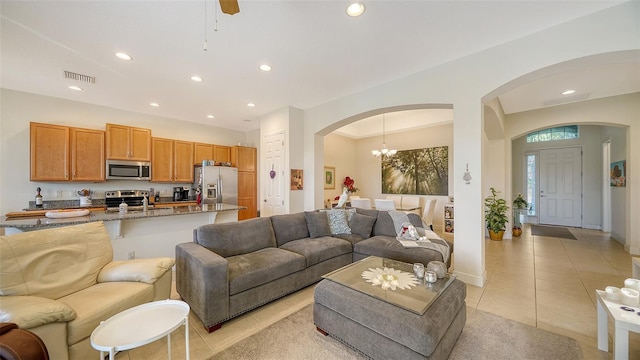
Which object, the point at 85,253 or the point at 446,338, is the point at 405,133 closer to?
the point at 446,338

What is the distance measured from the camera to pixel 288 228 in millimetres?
3385

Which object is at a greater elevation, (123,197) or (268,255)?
(123,197)

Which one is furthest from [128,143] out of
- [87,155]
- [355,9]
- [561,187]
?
[561,187]

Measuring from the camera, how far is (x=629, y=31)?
208 cm

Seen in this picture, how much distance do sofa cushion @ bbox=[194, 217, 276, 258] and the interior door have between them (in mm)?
8387

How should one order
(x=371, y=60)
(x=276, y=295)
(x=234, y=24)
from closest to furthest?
1. (x=234, y=24)
2. (x=276, y=295)
3. (x=371, y=60)

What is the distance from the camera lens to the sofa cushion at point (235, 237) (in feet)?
8.52

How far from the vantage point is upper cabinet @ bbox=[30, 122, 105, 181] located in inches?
153

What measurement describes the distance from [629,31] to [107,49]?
5407 mm

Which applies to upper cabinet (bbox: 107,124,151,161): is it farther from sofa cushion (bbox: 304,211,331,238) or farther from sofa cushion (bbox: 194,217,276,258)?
sofa cushion (bbox: 304,211,331,238)

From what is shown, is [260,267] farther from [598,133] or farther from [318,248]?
[598,133]

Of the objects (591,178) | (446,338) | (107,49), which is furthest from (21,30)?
(591,178)

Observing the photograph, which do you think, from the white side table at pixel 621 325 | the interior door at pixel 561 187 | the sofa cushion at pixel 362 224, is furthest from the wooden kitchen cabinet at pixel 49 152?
the interior door at pixel 561 187

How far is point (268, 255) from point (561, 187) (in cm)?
869
